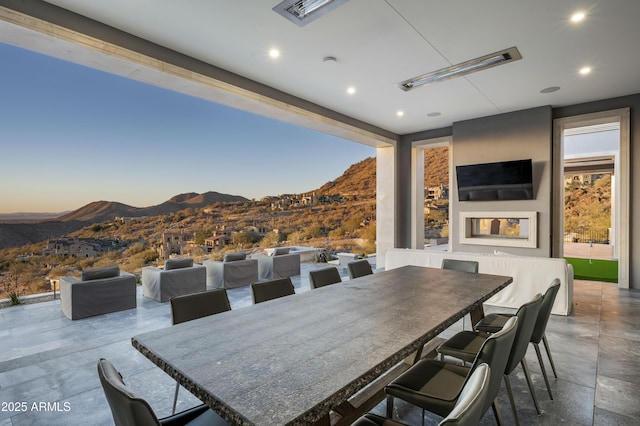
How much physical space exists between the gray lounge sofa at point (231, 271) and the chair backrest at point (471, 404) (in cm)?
499

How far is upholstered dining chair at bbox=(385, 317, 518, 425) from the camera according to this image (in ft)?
4.22

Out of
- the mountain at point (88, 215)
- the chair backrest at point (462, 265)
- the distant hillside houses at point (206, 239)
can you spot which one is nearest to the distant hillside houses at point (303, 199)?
the distant hillside houses at point (206, 239)

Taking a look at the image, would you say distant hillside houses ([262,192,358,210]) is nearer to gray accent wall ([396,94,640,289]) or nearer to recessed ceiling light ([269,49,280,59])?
gray accent wall ([396,94,640,289])

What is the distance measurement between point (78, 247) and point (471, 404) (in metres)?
8.25

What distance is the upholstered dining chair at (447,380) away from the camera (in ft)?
4.22

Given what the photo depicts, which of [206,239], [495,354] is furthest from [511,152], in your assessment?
[206,239]

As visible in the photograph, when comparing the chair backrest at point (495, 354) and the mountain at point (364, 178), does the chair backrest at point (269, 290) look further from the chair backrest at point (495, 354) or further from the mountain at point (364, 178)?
the mountain at point (364, 178)

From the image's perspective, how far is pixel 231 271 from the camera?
557cm

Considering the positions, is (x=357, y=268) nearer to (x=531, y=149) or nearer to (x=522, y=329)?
(x=522, y=329)

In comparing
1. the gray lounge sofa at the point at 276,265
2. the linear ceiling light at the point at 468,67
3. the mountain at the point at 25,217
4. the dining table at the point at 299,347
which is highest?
the linear ceiling light at the point at 468,67

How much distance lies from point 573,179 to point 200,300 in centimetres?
1570

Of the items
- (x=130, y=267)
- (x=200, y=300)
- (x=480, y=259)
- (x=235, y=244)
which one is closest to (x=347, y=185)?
(x=235, y=244)

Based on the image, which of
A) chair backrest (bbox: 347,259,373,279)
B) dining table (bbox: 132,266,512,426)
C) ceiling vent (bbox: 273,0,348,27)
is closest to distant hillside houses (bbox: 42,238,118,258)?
chair backrest (bbox: 347,259,373,279)

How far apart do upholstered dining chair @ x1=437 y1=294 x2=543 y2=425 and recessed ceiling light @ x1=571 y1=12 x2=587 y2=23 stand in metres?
2.93
